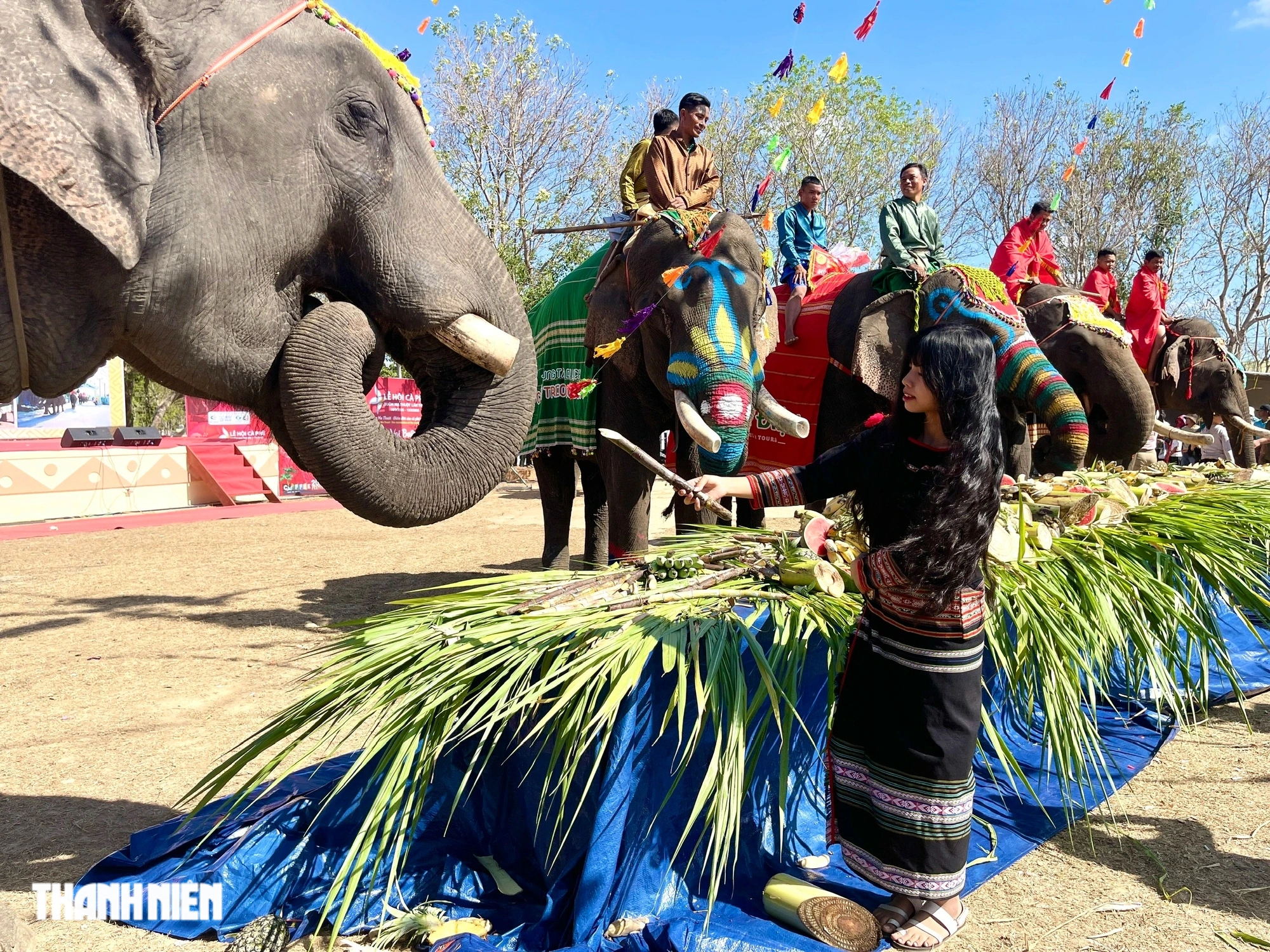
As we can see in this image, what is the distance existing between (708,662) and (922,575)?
1.82 feet

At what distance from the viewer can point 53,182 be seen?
151cm

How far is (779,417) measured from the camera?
469 centimetres

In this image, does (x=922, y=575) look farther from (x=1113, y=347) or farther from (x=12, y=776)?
(x=1113, y=347)

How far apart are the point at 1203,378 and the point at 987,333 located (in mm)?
5736

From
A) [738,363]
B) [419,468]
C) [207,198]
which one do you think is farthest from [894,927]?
[738,363]

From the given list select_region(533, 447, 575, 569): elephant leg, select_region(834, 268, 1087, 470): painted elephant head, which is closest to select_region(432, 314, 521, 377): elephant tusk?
select_region(834, 268, 1087, 470): painted elephant head

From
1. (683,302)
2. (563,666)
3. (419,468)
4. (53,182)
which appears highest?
(683,302)

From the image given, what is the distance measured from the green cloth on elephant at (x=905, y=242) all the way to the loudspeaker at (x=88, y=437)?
1088 cm

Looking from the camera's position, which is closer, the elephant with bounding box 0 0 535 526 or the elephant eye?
the elephant with bounding box 0 0 535 526

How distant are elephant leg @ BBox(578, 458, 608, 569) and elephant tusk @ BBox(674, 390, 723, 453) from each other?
83.7 inches

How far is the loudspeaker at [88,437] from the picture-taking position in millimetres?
12047

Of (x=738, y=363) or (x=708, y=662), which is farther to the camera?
(x=738, y=363)

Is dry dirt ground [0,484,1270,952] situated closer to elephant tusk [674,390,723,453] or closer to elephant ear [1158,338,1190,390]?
elephant tusk [674,390,723,453]

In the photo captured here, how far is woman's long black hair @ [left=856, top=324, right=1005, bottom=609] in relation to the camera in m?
2.08
